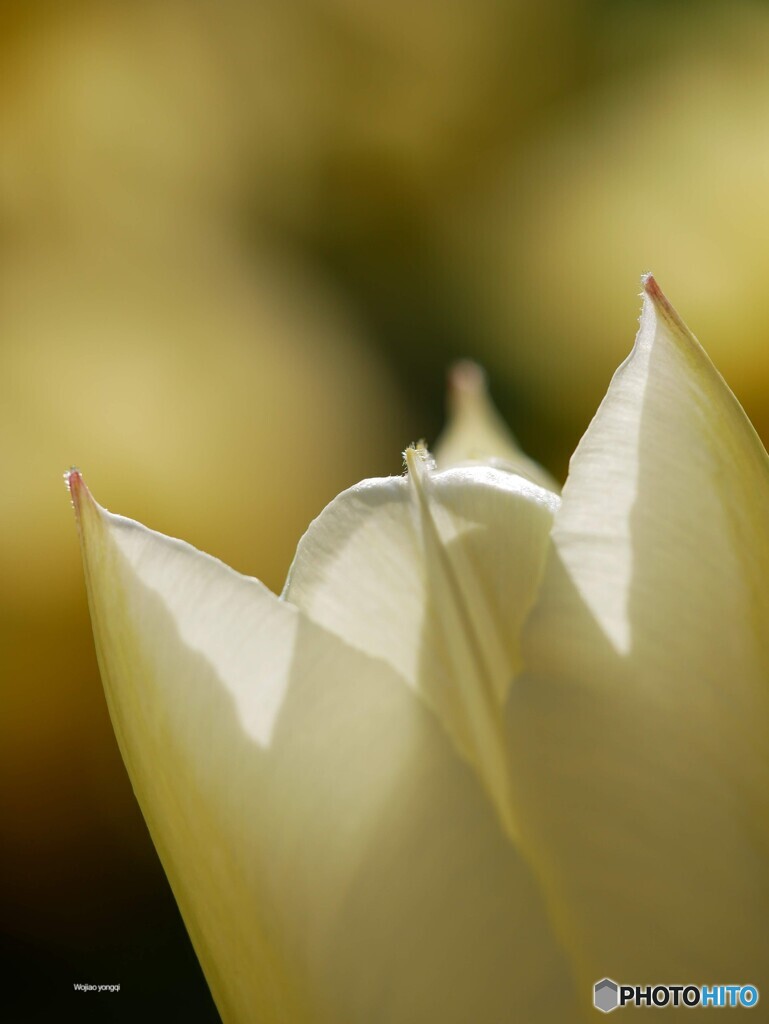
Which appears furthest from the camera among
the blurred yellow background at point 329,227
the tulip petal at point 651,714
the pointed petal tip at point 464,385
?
the blurred yellow background at point 329,227

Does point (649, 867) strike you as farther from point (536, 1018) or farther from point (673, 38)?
point (673, 38)

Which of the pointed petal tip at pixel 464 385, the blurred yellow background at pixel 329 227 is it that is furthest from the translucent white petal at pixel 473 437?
the blurred yellow background at pixel 329 227

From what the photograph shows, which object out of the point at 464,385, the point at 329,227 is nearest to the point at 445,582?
the point at 464,385

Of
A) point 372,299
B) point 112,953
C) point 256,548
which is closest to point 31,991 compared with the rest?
point 112,953

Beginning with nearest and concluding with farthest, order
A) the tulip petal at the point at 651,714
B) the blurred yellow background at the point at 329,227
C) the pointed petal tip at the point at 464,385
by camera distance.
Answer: the tulip petal at the point at 651,714 < the pointed petal tip at the point at 464,385 < the blurred yellow background at the point at 329,227

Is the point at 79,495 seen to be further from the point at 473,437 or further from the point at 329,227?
the point at 329,227

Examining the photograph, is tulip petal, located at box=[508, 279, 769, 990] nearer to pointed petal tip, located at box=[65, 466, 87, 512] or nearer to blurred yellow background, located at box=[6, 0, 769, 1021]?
pointed petal tip, located at box=[65, 466, 87, 512]

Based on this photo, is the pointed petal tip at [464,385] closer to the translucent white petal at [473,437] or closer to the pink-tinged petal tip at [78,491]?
the translucent white petal at [473,437]
